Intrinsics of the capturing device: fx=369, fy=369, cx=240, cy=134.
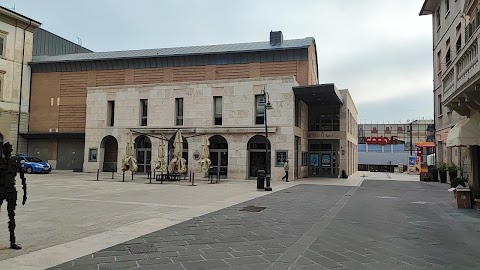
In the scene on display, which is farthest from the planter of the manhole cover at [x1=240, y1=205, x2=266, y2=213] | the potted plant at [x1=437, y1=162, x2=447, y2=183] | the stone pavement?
the manhole cover at [x1=240, y1=205, x2=266, y2=213]

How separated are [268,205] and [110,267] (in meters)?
8.15

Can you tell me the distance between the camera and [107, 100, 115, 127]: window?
1320 inches

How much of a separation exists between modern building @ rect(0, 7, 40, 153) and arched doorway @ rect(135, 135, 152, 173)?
15.8m

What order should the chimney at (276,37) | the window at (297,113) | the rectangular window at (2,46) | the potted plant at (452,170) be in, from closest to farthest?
the potted plant at (452,170)
the window at (297,113)
the chimney at (276,37)
the rectangular window at (2,46)

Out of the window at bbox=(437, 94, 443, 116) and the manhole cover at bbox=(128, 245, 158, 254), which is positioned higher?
the window at bbox=(437, 94, 443, 116)

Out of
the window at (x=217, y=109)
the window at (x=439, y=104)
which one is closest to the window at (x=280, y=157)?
the window at (x=217, y=109)

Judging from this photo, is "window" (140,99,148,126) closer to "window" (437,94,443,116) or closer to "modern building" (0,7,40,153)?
"modern building" (0,7,40,153)

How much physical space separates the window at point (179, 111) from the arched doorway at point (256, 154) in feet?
21.4

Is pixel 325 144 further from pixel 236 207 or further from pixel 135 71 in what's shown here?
pixel 236 207

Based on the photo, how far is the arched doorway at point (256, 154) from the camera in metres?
28.3

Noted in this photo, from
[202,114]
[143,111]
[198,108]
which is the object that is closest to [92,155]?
[143,111]

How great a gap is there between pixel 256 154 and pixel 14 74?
28.3m

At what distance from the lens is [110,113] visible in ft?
111

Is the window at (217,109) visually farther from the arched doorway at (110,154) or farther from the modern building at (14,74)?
the modern building at (14,74)
